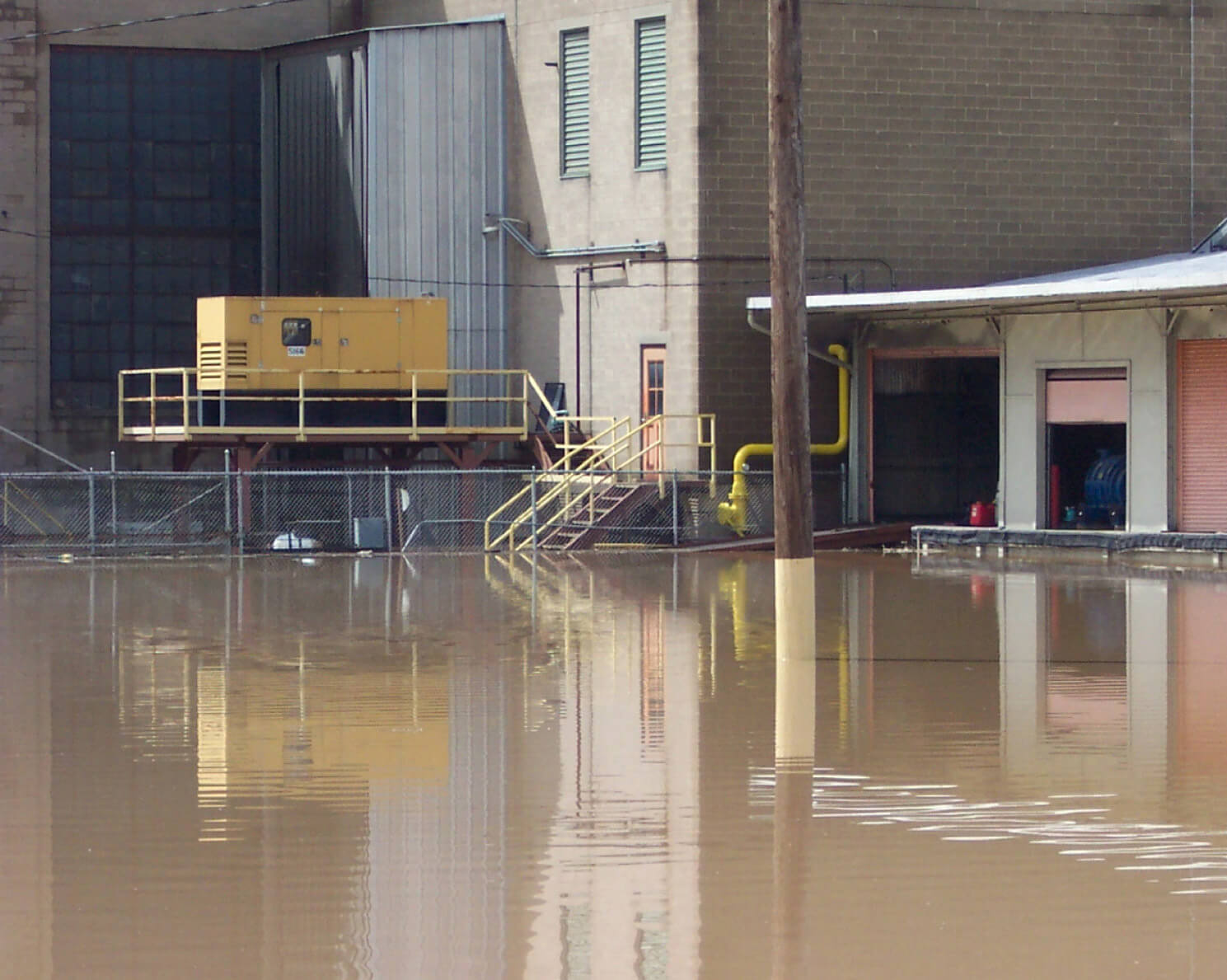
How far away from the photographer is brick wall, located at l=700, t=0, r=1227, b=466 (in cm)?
3397

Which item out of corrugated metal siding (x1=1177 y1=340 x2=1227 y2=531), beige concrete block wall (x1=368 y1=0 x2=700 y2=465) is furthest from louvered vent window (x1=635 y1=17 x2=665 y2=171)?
corrugated metal siding (x1=1177 y1=340 x2=1227 y2=531)

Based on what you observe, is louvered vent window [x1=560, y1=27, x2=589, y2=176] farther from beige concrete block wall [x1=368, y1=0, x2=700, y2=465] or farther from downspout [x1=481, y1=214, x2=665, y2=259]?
downspout [x1=481, y1=214, x2=665, y2=259]

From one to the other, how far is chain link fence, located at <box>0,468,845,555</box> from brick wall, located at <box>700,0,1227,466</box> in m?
1.96

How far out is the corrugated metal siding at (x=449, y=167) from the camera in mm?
37062

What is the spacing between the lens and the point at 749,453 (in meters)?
34.0

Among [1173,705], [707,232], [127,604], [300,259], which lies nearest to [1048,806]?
[1173,705]

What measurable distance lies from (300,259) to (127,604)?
17339mm

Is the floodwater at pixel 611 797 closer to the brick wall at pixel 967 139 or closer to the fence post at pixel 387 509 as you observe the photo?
the fence post at pixel 387 509

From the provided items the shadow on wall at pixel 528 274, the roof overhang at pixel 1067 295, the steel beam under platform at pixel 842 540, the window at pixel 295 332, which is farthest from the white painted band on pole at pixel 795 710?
the shadow on wall at pixel 528 274

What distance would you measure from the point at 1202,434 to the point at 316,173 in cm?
1857

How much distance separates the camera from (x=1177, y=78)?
35.3 metres

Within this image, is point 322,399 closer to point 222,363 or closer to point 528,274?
point 222,363

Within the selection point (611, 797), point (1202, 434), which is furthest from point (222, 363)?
point (611, 797)

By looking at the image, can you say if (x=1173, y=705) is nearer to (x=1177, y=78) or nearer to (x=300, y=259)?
(x=1177, y=78)
